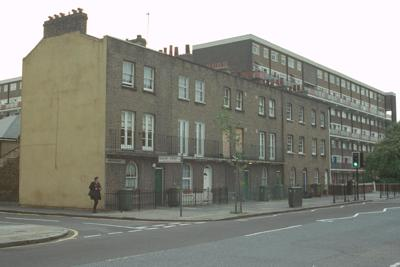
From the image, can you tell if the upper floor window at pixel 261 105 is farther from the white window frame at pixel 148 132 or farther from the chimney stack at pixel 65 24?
the chimney stack at pixel 65 24

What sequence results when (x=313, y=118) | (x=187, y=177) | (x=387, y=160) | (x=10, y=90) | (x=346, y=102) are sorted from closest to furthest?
1. (x=187, y=177)
2. (x=313, y=118)
3. (x=387, y=160)
4. (x=346, y=102)
5. (x=10, y=90)

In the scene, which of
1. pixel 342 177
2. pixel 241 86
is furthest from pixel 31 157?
pixel 342 177

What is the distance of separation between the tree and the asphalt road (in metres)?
53.7

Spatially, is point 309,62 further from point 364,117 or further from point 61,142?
point 61,142

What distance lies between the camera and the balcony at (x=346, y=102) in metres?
74.2

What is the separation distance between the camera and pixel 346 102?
270ft

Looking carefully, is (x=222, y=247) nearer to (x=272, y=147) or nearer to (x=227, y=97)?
(x=227, y=97)

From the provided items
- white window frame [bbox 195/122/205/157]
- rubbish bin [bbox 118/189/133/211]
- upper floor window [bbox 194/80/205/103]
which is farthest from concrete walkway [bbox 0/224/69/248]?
upper floor window [bbox 194/80/205/103]

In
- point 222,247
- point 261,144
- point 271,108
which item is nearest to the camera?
point 222,247

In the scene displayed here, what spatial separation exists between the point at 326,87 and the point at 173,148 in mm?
57844

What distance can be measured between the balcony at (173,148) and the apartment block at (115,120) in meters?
0.06

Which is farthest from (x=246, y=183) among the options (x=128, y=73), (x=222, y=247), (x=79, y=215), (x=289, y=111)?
(x=222, y=247)

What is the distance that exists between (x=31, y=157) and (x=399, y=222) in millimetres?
20604

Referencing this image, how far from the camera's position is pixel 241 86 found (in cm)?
3912
